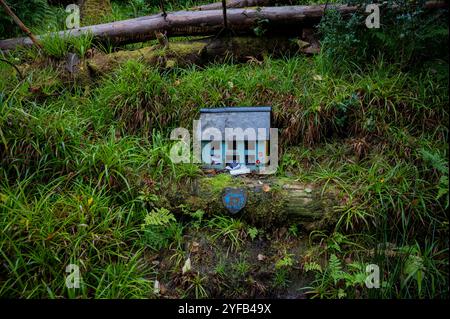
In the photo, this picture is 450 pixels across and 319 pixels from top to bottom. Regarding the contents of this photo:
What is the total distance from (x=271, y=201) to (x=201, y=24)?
334 cm

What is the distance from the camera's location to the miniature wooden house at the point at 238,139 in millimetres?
4098

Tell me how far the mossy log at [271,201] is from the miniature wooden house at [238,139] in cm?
31

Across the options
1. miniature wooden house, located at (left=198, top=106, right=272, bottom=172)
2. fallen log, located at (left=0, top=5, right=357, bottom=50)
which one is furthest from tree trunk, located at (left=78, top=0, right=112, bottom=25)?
miniature wooden house, located at (left=198, top=106, right=272, bottom=172)

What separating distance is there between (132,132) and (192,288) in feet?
7.25

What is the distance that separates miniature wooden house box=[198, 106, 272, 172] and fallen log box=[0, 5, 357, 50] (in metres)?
2.09

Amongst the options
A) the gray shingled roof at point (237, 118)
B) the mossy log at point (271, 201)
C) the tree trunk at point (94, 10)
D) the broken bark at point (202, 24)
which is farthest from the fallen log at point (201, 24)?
the mossy log at point (271, 201)

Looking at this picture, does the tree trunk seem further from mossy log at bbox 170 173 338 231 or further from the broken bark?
mossy log at bbox 170 173 338 231

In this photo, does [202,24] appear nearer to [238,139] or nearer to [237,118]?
[237,118]

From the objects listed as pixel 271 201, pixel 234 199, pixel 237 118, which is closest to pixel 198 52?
pixel 237 118

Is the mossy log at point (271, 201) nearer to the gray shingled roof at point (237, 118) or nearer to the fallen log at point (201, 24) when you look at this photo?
the gray shingled roof at point (237, 118)

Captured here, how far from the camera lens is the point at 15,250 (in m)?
3.05

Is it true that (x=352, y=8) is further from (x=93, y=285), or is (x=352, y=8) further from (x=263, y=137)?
(x=93, y=285)

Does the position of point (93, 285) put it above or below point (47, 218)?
below

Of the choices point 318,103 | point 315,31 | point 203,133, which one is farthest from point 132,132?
point 315,31
